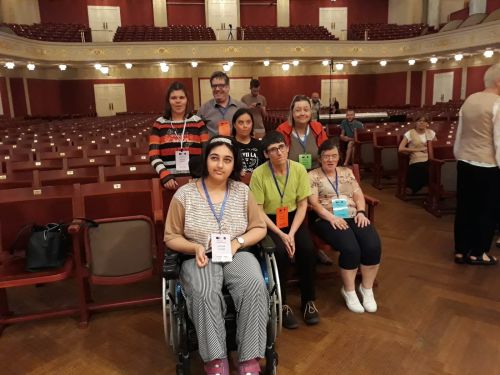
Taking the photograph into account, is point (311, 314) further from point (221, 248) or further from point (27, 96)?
point (27, 96)

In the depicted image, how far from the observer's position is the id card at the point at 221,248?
6.15 feet

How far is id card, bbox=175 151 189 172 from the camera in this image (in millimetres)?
2830

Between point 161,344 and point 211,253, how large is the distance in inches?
29.4

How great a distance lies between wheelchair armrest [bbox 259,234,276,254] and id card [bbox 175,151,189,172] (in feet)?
3.43

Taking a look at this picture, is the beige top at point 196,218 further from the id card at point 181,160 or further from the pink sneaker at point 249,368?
the id card at point 181,160

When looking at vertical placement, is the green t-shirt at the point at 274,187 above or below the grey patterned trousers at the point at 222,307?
above

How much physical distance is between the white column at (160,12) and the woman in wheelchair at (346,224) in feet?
60.1

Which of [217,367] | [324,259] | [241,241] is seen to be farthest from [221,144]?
[324,259]

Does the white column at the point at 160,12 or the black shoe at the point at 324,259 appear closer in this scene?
the black shoe at the point at 324,259

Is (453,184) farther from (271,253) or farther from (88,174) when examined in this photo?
(88,174)

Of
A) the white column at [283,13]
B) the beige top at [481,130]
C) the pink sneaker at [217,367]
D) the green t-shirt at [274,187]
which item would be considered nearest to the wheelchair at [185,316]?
the pink sneaker at [217,367]

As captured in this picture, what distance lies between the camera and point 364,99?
20.2 m

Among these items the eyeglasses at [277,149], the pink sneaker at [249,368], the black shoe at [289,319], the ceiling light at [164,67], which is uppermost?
Answer: the ceiling light at [164,67]

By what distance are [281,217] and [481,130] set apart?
1.64m
